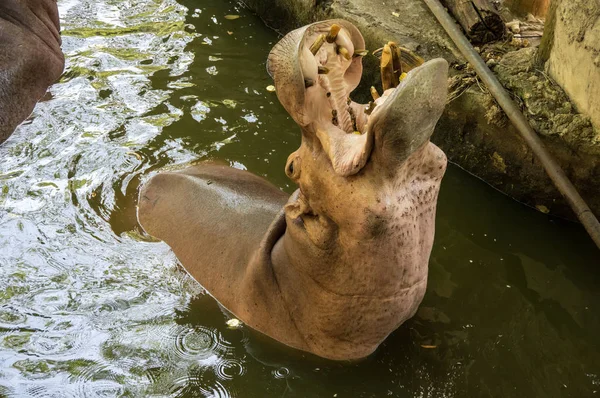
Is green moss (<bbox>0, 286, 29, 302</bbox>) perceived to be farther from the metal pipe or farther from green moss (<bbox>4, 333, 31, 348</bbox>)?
the metal pipe

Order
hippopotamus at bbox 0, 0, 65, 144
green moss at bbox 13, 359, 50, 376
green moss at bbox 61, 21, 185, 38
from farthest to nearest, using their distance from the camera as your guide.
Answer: green moss at bbox 61, 21, 185, 38 → hippopotamus at bbox 0, 0, 65, 144 → green moss at bbox 13, 359, 50, 376

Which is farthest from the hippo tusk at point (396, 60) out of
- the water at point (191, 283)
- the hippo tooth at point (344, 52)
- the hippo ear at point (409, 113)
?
the water at point (191, 283)

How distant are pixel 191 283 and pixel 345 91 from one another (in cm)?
162

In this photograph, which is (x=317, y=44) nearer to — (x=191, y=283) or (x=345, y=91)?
(x=345, y=91)

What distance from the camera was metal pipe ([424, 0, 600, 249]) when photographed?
4634 millimetres

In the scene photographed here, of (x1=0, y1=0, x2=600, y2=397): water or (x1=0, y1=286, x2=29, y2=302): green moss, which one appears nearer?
(x1=0, y1=0, x2=600, y2=397): water

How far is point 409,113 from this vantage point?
2602 mm

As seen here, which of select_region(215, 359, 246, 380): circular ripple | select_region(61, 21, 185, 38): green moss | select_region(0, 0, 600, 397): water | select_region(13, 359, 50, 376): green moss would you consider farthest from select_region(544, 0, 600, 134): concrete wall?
select_region(61, 21, 185, 38): green moss

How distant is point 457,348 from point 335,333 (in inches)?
35.3

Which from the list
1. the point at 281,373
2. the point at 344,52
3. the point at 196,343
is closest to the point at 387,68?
the point at 344,52

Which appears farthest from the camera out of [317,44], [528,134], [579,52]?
[528,134]

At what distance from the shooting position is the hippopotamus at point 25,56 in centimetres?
598

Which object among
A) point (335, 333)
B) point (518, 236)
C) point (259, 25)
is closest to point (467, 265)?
point (518, 236)

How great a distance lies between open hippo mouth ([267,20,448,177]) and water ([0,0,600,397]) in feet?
4.26
